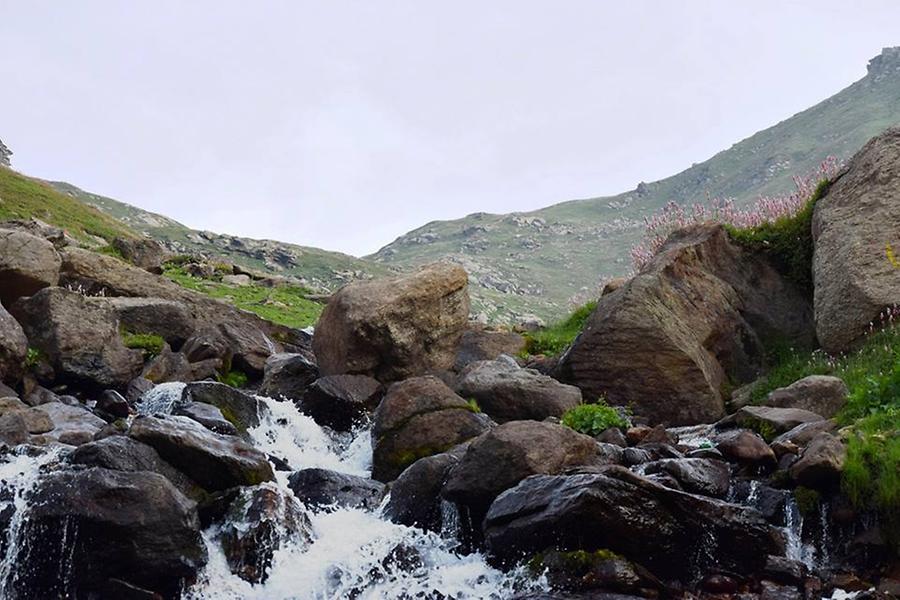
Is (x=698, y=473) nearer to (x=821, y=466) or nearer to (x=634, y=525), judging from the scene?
(x=821, y=466)

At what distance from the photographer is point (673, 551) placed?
42.0ft

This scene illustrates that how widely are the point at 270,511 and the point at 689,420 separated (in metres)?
11.5

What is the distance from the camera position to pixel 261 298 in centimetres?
4838

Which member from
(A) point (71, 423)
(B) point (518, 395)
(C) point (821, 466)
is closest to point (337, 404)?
(B) point (518, 395)

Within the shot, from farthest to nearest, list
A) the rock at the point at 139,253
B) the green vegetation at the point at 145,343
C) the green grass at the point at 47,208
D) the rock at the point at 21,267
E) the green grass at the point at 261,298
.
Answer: the green grass at the point at 47,208 < the green grass at the point at 261,298 < the rock at the point at 139,253 < the green vegetation at the point at 145,343 < the rock at the point at 21,267

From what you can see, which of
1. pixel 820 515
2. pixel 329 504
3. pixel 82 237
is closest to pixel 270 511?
pixel 329 504

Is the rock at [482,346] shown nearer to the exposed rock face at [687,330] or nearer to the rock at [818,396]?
the exposed rock face at [687,330]

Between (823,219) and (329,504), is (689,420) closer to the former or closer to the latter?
(823,219)

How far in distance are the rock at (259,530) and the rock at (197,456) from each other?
0.51 m

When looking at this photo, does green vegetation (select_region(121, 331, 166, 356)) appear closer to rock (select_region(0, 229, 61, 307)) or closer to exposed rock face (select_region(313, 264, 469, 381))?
rock (select_region(0, 229, 61, 307))

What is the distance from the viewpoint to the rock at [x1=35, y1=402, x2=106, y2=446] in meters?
16.1

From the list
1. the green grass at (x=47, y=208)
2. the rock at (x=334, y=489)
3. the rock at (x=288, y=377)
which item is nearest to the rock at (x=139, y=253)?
the rock at (x=288, y=377)

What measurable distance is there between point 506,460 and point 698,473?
10.6 feet

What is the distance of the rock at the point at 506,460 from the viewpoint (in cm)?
1458
